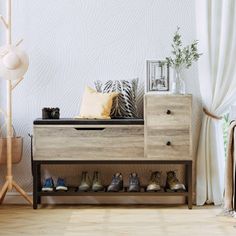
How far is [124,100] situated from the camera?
4312 millimetres

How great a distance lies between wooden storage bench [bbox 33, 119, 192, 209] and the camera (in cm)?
414

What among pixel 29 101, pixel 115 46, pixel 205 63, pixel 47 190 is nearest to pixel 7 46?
pixel 29 101

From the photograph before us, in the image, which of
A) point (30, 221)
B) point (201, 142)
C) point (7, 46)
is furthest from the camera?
point (201, 142)

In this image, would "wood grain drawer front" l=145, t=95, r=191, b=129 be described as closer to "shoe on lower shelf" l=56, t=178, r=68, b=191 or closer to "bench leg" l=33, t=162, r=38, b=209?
"shoe on lower shelf" l=56, t=178, r=68, b=191

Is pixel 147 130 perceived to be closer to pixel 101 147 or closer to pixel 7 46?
pixel 101 147

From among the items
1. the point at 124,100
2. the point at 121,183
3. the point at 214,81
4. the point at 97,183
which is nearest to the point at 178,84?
the point at 214,81

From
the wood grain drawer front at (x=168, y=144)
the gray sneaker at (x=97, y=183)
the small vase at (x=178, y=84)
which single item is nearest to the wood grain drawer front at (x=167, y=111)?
the wood grain drawer front at (x=168, y=144)

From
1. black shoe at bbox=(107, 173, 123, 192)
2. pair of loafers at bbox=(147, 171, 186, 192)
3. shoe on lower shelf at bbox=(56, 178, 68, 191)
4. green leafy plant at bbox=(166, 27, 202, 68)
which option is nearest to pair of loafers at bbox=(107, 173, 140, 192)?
black shoe at bbox=(107, 173, 123, 192)

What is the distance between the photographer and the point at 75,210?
4234 mm

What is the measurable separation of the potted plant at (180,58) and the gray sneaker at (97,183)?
915 mm

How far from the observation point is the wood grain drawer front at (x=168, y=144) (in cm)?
414

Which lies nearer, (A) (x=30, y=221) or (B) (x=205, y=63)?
(A) (x=30, y=221)

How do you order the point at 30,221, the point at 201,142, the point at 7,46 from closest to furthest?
the point at 30,221, the point at 7,46, the point at 201,142

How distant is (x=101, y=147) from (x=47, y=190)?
551mm
